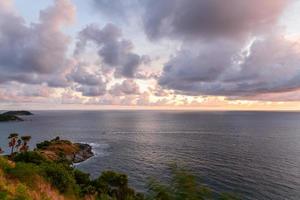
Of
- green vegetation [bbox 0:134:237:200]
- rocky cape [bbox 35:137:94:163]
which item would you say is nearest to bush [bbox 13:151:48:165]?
green vegetation [bbox 0:134:237:200]

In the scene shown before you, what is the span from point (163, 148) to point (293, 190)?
6239 centimetres

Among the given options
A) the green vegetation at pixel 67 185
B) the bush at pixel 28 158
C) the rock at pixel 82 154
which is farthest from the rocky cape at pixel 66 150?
the green vegetation at pixel 67 185

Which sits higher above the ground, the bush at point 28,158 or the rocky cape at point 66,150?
the bush at point 28,158

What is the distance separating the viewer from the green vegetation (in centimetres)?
819

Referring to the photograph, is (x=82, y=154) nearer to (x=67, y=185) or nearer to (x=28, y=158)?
(x=28, y=158)

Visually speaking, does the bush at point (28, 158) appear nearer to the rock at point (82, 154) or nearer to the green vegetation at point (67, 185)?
the green vegetation at point (67, 185)

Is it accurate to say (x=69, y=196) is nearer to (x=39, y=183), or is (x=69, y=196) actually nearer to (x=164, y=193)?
(x=39, y=183)

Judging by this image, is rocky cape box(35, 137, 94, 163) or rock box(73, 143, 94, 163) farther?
rock box(73, 143, 94, 163)

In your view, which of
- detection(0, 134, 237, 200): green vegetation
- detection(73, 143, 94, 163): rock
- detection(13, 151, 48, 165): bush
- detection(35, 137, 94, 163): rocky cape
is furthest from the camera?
detection(73, 143, 94, 163): rock

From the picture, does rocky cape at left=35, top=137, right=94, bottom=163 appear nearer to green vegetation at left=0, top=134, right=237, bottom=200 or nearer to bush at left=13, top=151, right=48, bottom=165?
bush at left=13, top=151, right=48, bottom=165

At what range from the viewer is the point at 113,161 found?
9406 centimetres

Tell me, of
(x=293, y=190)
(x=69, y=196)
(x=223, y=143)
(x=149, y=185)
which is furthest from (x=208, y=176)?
(x=149, y=185)

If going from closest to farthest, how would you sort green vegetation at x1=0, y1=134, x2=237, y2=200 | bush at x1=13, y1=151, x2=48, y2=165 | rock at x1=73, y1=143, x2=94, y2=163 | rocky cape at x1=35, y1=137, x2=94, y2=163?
green vegetation at x1=0, y1=134, x2=237, y2=200 < bush at x1=13, y1=151, x2=48, y2=165 < rocky cape at x1=35, y1=137, x2=94, y2=163 < rock at x1=73, y1=143, x2=94, y2=163

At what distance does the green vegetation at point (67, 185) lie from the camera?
26.9 ft
